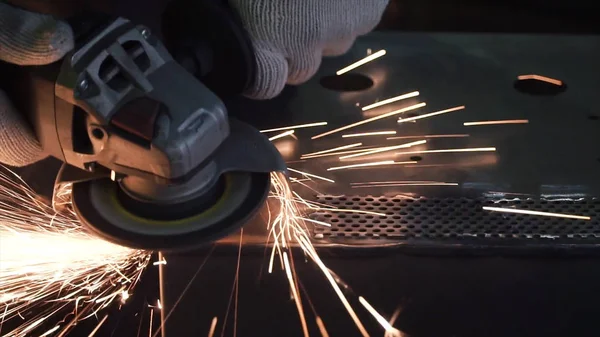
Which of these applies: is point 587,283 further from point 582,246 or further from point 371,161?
point 371,161

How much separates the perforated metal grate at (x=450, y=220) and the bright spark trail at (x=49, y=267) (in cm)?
35

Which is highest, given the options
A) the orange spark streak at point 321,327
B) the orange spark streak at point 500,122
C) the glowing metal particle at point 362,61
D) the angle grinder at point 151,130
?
the glowing metal particle at point 362,61

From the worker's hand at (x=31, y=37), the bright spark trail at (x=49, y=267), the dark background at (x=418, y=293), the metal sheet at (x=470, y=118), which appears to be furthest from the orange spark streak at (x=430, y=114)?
the worker's hand at (x=31, y=37)

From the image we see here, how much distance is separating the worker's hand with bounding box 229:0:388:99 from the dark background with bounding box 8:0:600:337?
0.28 meters

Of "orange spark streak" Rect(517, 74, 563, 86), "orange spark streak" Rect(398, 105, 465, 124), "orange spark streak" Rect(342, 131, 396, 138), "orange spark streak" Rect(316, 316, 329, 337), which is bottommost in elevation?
"orange spark streak" Rect(316, 316, 329, 337)

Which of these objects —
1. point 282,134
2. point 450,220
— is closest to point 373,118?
point 282,134

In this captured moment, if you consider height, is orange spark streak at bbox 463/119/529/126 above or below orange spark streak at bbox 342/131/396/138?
above

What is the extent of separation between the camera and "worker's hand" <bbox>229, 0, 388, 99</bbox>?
113cm

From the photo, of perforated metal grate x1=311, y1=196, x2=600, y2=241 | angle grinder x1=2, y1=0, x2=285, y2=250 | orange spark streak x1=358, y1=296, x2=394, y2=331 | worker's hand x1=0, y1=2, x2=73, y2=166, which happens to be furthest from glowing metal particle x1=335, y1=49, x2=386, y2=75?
worker's hand x1=0, y1=2, x2=73, y2=166

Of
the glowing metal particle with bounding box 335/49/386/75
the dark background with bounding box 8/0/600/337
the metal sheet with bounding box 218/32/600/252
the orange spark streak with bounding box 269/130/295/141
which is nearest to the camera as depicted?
the dark background with bounding box 8/0/600/337

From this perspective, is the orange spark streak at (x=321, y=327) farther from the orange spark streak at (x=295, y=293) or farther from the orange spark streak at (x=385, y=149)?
the orange spark streak at (x=385, y=149)

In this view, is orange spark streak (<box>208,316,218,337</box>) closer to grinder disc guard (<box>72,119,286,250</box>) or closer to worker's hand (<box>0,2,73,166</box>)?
grinder disc guard (<box>72,119,286,250</box>)

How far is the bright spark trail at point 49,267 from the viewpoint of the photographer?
4.31ft

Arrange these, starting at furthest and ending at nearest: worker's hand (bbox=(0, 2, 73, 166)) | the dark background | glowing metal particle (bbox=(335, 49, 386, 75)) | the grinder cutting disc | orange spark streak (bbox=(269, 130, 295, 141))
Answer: glowing metal particle (bbox=(335, 49, 386, 75)) → orange spark streak (bbox=(269, 130, 295, 141)) → the dark background → the grinder cutting disc → worker's hand (bbox=(0, 2, 73, 166))
